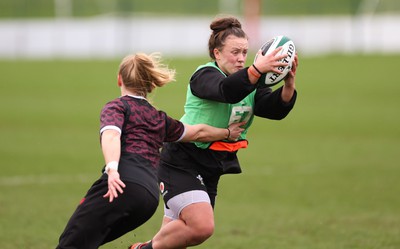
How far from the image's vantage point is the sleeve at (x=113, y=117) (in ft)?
18.0

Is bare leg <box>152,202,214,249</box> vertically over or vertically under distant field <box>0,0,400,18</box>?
over

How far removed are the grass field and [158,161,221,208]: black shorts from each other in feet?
4.69

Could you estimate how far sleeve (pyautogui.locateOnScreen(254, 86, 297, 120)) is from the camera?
6613mm

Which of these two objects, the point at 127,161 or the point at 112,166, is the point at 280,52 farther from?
the point at 112,166

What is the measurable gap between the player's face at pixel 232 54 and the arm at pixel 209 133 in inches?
17.4

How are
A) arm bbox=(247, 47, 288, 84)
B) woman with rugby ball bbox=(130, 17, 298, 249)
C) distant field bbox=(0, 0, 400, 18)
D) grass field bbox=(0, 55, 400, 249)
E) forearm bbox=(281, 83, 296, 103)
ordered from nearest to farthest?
1. arm bbox=(247, 47, 288, 84)
2. woman with rugby ball bbox=(130, 17, 298, 249)
3. forearm bbox=(281, 83, 296, 103)
4. grass field bbox=(0, 55, 400, 249)
5. distant field bbox=(0, 0, 400, 18)

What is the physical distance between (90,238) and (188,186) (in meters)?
1.29

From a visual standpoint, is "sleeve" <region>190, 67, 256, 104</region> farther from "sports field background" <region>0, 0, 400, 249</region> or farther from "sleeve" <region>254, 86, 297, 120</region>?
"sports field background" <region>0, 0, 400, 249</region>

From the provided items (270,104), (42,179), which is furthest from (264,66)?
(42,179)

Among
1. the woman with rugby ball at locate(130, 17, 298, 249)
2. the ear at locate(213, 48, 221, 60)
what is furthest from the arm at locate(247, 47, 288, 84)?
the ear at locate(213, 48, 221, 60)

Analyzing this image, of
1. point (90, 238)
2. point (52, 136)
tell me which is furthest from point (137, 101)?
point (52, 136)

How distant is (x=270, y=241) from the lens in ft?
27.1

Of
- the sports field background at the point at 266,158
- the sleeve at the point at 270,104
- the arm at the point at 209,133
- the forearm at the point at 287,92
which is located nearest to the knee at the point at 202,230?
the arm at the point at 209,133

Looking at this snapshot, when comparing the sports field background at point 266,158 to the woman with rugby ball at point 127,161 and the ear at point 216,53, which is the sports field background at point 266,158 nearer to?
the ear at point 216,53
